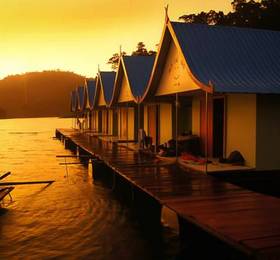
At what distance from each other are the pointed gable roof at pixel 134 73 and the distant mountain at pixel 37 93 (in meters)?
135

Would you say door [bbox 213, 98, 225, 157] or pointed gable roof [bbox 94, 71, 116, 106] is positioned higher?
pointed gable roof [bbox 94, 71, 116, 106]

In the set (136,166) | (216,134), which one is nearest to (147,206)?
(136,166)

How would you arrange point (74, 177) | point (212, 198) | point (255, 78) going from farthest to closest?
1. point (74, 177)
2. point (255, 78)
3. point (212, 198)

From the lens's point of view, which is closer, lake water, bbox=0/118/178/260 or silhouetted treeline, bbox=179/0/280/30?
lake water, bbox=0/118/178/260

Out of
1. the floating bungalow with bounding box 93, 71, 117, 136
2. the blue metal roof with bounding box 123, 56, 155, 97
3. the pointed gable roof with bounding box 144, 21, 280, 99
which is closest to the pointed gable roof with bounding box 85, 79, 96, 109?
the floating bungalow with bounding box 93, 71, 117, 136

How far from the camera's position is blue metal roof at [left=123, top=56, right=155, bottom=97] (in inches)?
745

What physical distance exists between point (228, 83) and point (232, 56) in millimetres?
1819

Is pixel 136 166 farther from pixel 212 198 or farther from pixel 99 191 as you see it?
pixel 212 198

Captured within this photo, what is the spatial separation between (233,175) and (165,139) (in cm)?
784

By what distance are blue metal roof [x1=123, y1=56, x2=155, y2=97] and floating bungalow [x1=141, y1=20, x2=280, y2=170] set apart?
3236 millimetres

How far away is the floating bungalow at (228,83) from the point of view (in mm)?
11055

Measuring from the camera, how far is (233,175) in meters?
10.6

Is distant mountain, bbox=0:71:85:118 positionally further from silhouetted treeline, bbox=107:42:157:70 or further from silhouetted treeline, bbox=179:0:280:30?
silhouetted treeline, bbox=179:0:280:30

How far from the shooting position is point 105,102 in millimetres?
25031
